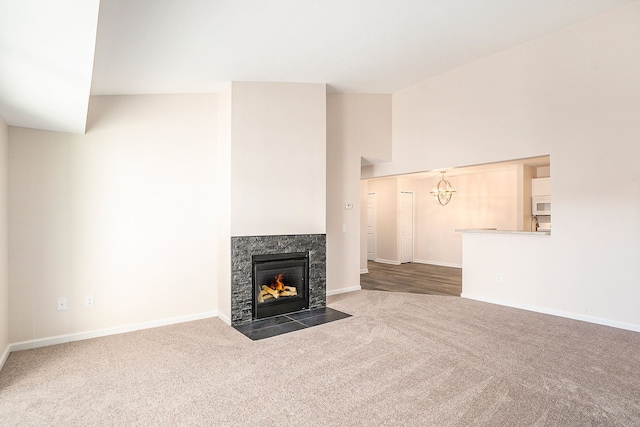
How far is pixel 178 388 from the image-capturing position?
2.62 m

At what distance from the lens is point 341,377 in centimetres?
276

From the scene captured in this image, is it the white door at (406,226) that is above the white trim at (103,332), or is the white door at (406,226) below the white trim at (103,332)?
above

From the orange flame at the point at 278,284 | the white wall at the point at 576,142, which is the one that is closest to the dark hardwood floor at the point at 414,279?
the white wall at the point at 576,142

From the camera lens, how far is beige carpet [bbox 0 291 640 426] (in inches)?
89.0

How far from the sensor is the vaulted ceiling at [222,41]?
1.82 metres

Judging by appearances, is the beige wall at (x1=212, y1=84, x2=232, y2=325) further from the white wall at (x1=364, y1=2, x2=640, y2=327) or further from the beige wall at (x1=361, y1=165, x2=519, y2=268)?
the beige wall at (x1=361, y1=165, x2=519, y2=268)

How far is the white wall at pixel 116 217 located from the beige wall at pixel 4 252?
0.08 meters

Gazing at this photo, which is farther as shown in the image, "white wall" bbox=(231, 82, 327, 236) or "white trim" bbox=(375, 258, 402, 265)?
"white trim" bbox=(375, 258, 402, 265)

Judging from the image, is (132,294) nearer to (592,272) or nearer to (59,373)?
(59,373)

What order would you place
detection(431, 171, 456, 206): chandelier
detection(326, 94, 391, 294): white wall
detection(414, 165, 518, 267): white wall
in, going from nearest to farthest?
1. detection(326, 94, 391, 294): white wall
2. detection(414, 165, 518, 267): white wall
3. detection(431, 171, 456, 206): chandelier

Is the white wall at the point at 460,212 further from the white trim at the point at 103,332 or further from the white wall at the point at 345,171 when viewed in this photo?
the white trim at the point at 103,332

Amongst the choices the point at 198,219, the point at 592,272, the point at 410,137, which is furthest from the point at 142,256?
the point at 592,272

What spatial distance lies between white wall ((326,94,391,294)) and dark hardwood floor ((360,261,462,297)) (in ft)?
2.40

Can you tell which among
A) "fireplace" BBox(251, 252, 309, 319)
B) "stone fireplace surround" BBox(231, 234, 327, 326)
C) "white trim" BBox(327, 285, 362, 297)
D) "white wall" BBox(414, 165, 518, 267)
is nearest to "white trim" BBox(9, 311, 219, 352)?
"stone fireplace surround" BBox(231, 234, 327, 326)
